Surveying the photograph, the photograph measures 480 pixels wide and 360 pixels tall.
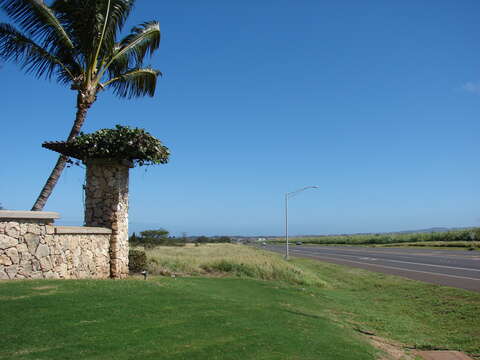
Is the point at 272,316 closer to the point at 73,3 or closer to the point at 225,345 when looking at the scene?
the point at 225,345

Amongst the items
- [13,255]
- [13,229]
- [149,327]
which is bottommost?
[149,327]

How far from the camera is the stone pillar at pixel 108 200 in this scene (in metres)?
13.2

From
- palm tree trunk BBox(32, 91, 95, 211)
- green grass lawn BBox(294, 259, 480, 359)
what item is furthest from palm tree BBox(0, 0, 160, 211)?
green grass lawn BBox(294, 259, 480, 359)

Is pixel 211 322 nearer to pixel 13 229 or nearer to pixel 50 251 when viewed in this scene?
pixel 50 251

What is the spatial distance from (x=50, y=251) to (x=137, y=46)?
30.7 ft

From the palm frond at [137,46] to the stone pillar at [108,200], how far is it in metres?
4.98

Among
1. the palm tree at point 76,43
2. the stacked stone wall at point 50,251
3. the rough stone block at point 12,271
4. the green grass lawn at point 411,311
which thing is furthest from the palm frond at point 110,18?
the green grass lawn at point 411,311

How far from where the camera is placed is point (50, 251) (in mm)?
10828

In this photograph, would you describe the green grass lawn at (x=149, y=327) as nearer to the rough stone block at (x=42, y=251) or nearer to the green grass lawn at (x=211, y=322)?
the green grass lawn at (x=211, y=322)

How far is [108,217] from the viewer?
1319cm

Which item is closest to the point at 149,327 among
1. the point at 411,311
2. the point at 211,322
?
the point at 211,322

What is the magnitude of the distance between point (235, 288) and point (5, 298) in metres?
8.12

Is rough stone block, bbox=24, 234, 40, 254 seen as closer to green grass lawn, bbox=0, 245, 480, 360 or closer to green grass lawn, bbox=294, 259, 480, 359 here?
green grass lawn, bbox=0, 245, 480, 360

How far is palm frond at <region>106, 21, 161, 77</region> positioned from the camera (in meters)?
16.3
